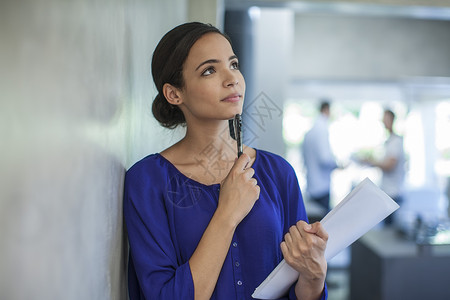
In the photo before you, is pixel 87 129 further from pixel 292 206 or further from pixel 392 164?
pixel 392 164

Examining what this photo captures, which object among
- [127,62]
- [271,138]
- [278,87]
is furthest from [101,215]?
[278,87]

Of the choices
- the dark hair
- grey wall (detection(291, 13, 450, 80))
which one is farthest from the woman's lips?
grey wall (detection(291, 13, 450, 80))

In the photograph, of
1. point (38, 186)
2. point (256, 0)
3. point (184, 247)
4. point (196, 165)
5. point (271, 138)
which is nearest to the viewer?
point (38, 186)

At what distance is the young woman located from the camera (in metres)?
0.86

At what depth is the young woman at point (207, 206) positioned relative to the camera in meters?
0.86

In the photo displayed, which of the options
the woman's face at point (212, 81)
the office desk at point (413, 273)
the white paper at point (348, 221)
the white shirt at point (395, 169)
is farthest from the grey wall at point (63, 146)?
the white shirt at point (395, 169)

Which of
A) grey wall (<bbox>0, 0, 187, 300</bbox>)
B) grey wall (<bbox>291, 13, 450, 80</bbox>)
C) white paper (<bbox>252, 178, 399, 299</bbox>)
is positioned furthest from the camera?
grey wall (<bbox>291, 13, 450, 80</bbox>)

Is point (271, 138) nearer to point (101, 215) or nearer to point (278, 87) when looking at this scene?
point (278, 87)

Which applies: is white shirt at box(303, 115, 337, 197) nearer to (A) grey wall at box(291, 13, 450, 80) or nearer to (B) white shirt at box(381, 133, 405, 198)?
(B) white shirt at box(381, 133, 405, 198)

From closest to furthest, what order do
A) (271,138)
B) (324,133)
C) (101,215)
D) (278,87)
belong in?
(101,215) → (271,138) → (278,87) → (324,133)

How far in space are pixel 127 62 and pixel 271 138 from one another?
2.01 metres

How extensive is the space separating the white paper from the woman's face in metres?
0.29

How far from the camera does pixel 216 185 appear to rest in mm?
978

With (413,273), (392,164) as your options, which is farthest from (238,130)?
(392,164)
